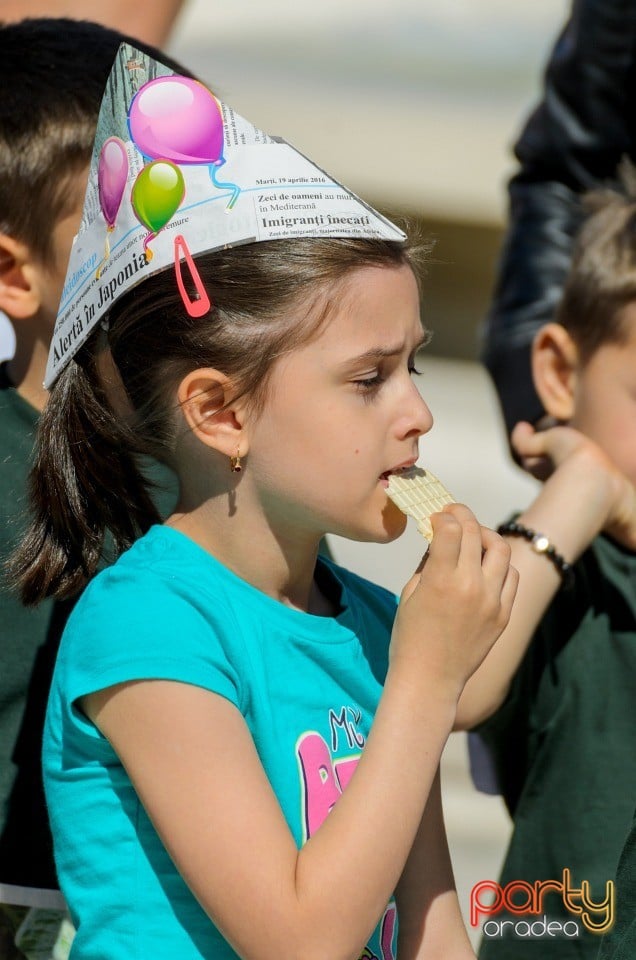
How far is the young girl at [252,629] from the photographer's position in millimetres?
1681

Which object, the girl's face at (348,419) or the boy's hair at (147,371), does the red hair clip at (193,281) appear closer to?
the boy's hair at (147,371)

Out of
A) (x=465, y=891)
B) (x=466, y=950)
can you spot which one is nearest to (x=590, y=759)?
(x=466, y=950)

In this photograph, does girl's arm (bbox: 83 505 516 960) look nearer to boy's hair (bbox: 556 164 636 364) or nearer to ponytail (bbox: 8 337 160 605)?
ponytail (bbox: 8 337 160 605)

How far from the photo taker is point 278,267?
6.27 feet

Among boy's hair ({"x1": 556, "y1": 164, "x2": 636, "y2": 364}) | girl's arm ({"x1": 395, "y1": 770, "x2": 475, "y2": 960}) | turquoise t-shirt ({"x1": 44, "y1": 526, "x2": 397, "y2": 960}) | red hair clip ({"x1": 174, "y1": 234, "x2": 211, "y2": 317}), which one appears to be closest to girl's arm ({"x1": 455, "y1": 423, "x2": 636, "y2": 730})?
boy's hair ({"x1": 556, "y1": 164, "x2": 636, "y2": 364})

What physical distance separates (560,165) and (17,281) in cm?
149

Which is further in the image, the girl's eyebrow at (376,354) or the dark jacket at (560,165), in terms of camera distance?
the dark jacket at (560,165)

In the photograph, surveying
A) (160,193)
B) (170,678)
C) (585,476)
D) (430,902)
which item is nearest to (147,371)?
(160,193)

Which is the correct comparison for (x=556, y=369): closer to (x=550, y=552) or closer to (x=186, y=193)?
(x=550, y=552)

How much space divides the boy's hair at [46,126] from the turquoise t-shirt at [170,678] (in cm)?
74

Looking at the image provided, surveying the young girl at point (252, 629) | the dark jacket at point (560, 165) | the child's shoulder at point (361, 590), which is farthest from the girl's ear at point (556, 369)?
the young girl at point (252, 629)

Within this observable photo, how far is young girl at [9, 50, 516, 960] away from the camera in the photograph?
168 cm

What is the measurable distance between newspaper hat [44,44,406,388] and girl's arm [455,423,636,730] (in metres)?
0.83

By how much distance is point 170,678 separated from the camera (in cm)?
171
